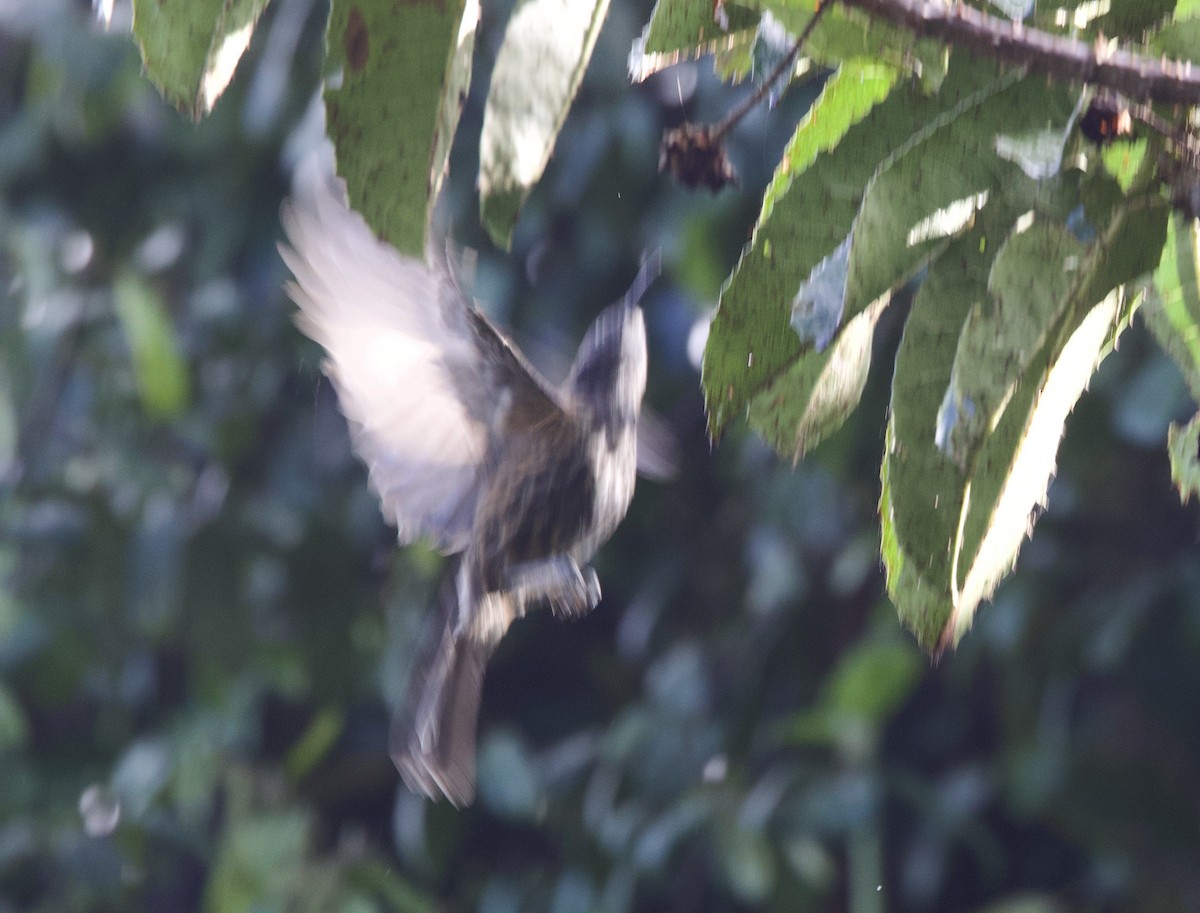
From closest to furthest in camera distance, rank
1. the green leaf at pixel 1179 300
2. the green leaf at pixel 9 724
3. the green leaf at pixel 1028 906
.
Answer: the green leaf at pixel 1179 300
the green leaf at pixel 1028 906
the green leaf at pixel 9 724

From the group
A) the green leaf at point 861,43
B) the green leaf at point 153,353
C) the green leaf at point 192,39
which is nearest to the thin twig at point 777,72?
the green leaf at point 861,43

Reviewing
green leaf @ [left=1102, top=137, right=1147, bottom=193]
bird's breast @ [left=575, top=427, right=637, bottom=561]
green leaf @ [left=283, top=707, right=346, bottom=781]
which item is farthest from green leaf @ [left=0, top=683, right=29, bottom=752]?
green leaf @ [left=1102, top=137, right=1147, bottom=193]

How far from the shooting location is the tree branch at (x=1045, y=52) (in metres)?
0.58

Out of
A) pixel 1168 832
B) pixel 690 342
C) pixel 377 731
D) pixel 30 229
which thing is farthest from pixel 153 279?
pixel 1168 832

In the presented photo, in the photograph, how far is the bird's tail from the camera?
119 cm

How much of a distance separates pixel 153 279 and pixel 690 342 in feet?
3.24

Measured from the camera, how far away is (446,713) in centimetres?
124

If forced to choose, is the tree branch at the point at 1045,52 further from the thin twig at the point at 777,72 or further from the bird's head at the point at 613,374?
the bird's head at the point at 613,374

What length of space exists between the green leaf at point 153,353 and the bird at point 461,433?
3.17 feet

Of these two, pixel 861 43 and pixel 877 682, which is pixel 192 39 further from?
pixel 877 682

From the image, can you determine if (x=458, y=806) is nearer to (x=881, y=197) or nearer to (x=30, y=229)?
(x=30, y=229)

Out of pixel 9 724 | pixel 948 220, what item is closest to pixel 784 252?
pixel 948 220

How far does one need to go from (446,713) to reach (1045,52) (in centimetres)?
82

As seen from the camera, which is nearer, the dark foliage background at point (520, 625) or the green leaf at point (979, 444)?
the green leaf at point (979, 444)
